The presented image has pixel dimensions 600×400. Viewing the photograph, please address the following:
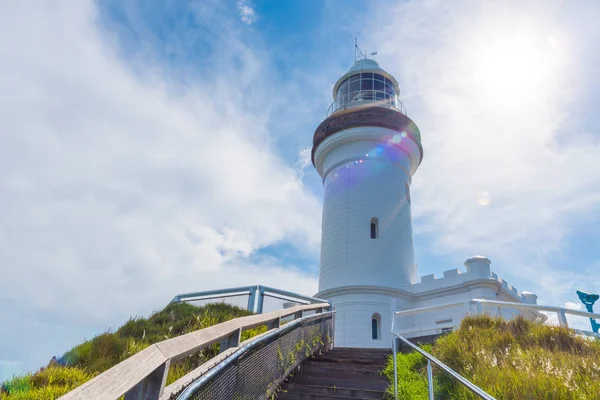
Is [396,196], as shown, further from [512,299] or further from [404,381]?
[404,381]

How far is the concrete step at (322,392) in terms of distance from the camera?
19.6 feet

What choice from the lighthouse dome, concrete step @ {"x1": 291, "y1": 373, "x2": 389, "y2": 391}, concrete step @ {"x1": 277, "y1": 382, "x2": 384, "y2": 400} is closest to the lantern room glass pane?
the lighthouse dome

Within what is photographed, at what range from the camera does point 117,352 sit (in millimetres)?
7262

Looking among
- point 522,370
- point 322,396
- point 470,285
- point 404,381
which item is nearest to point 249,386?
point 322,396

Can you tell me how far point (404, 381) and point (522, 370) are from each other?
5.74ft

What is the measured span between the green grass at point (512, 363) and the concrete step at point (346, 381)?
33 centimetres

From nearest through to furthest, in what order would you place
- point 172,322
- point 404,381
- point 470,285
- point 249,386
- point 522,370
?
1. point 249,386
2. point 522,370
3. point 404,381
4. point 172,322
5. point 470,285

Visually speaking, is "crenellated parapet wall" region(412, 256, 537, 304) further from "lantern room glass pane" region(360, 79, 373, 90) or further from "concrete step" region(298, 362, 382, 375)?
"lantern room glass pane" region(360, 79, 373, 90)

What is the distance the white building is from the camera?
603 inches

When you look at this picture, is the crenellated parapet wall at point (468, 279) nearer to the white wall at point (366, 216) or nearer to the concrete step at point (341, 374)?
the white wall at point (366, 216)

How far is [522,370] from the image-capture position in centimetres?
562

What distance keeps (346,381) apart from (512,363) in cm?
240

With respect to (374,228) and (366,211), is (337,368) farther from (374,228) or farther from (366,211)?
(374,228)

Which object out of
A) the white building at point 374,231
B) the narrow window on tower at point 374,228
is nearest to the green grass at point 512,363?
the white building at point 374,231
